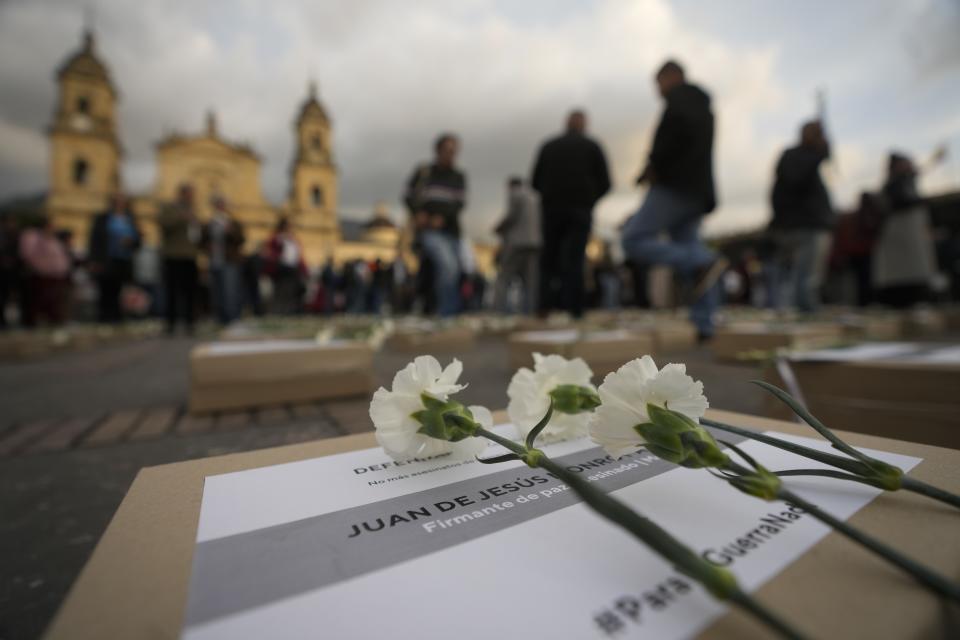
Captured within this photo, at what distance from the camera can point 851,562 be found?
322mm

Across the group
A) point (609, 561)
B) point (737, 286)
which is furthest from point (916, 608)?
point (737, 286)

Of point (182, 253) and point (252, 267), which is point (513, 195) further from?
point (252, 267)

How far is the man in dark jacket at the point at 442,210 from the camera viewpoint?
14.2ft

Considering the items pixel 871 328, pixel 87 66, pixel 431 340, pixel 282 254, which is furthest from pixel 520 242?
pixel 87 66

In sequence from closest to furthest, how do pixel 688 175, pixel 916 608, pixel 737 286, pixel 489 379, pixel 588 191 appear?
pixel 916 608 < pixel 489 379 < pixel 688 175 < pixel 588 191 < pixel 737 286

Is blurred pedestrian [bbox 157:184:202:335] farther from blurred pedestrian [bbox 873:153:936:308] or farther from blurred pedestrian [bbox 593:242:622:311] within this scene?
blurred pedestrian [bbox 873:153:936:308]

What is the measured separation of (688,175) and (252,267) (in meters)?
6.81

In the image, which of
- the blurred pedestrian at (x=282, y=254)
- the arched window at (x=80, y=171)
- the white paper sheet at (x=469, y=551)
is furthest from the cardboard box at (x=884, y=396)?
the arched window at (x=80, y=171)

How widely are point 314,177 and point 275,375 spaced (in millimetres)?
37050

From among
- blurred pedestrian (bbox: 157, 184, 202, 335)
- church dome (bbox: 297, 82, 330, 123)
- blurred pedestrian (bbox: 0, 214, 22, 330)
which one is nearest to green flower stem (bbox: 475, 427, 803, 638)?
blurred pedestrian (bbox: 157, 184, 202, 335)

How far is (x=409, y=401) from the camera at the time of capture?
0.48 m

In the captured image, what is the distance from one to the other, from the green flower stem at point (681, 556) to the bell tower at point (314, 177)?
1416 inches

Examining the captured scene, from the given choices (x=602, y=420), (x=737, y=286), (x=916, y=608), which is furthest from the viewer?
(x=737, y=286)

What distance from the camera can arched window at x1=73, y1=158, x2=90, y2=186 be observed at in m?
27.9
